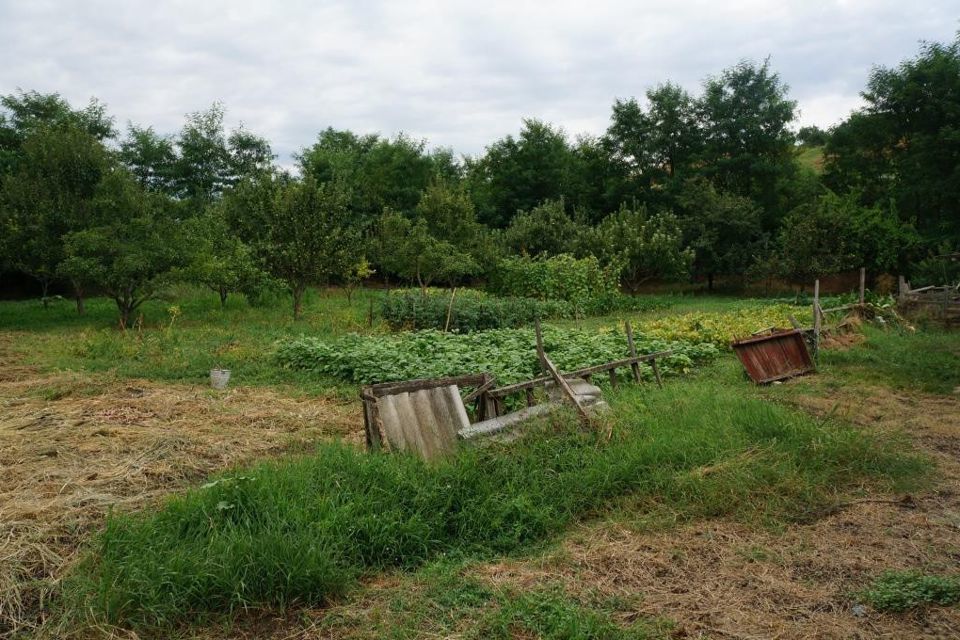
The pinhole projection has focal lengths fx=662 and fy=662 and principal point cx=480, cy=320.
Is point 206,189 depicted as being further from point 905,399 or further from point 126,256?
point 905,399

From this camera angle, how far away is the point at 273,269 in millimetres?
17219

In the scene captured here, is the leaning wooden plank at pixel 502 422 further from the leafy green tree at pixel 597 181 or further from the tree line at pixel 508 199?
the leafy green tree at pixel 597 181

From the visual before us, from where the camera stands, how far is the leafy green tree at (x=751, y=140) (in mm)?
30078

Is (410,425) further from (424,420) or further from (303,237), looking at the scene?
(303,237)

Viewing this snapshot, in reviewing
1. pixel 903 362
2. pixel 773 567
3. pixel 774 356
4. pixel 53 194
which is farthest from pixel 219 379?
pixel 53 194

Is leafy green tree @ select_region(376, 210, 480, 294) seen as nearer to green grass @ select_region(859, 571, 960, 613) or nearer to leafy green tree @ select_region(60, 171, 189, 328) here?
leafy green tree @ select_region(60, 171, 189, 328)

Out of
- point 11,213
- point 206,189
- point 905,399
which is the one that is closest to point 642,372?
point 905,399

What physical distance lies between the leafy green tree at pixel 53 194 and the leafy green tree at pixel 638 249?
15313 millimetres

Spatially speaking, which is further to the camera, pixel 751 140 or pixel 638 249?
pixel 751 140

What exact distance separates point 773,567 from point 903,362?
26.0ft

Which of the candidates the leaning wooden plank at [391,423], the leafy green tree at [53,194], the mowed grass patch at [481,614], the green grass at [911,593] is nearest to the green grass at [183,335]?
the leafy green tree at [53,194]

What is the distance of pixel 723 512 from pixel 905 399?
481 centimetres

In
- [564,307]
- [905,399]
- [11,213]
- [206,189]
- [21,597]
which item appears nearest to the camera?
[21,597]

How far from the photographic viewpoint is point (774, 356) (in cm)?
952
